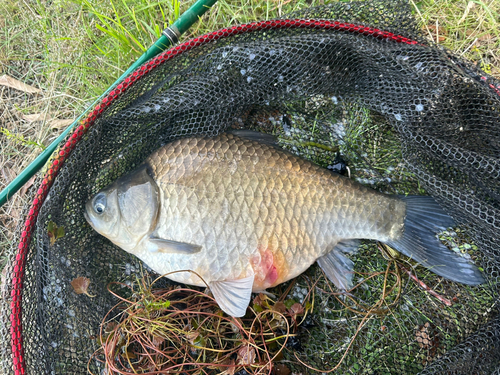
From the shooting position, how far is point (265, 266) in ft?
5.62

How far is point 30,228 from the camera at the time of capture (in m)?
1.57

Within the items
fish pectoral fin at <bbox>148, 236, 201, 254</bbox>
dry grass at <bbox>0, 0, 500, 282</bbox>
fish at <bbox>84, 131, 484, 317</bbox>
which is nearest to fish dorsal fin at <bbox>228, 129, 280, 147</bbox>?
fish at <bbox>84, 131, 484, 317</bbox>

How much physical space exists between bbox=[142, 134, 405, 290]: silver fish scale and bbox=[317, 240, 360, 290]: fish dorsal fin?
0.06 metres

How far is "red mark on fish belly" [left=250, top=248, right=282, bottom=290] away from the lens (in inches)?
67.1

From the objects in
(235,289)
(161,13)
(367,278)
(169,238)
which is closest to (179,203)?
(169,238)

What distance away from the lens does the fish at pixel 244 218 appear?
1.69 m

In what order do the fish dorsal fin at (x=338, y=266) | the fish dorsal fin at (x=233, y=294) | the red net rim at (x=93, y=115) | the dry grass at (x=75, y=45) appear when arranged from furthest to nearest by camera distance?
the dry grass at (x=75, y=45) → the fish dorsal fin at (x=338, y=266) → the fish dorsal fin at (x=233, y=294) → the red net rim at (x=93, y=115)

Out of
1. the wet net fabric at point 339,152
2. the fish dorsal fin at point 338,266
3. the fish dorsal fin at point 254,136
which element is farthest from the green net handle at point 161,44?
the fish dorsal fin at point 338,266

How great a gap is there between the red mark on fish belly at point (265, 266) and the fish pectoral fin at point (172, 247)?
0.28 meters

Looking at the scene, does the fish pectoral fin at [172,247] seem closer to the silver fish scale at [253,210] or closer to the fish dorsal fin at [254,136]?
the silver fish scale at [253,210]

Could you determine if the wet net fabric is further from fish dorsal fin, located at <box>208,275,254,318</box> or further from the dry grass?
the dry grass

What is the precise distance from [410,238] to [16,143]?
2.47 m

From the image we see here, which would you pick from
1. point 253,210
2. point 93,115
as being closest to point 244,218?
point 253,210

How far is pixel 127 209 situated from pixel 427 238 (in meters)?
1.45
